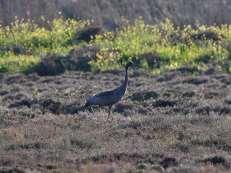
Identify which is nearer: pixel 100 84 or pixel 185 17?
pixel 100 84

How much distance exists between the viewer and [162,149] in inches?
535

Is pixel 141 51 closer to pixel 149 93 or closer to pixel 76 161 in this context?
pixel 149 93

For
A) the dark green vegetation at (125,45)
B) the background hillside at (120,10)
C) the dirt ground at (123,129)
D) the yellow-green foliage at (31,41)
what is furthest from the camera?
the background hillside at (120,10)

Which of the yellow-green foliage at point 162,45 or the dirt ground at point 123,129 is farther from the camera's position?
the yellow-green foliage at point 162,45

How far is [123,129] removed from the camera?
50.5 feet

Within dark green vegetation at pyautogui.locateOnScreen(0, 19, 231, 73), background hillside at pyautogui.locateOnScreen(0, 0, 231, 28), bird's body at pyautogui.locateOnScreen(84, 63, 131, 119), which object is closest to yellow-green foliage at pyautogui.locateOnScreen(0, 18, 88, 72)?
dark green vegetation at pyautogui.locateOnScreen(0, 19, 231, 73)

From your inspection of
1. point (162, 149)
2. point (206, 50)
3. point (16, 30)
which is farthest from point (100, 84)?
point (162, 149)

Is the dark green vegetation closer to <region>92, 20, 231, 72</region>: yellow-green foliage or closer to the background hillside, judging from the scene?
<region>92, 20, 231, 72</region>: yellow-green foliage

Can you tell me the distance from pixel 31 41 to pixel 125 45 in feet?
9.65

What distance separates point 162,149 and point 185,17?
21121mm

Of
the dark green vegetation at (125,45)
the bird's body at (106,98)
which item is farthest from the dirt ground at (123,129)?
the dark green vegetation at (125,45)

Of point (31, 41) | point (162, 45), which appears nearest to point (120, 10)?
point (31, 41)

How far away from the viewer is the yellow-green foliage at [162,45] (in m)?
27.6

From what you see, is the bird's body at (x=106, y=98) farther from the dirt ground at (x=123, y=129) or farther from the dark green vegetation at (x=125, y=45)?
the dark green vegetation at (x=125, y=45)
